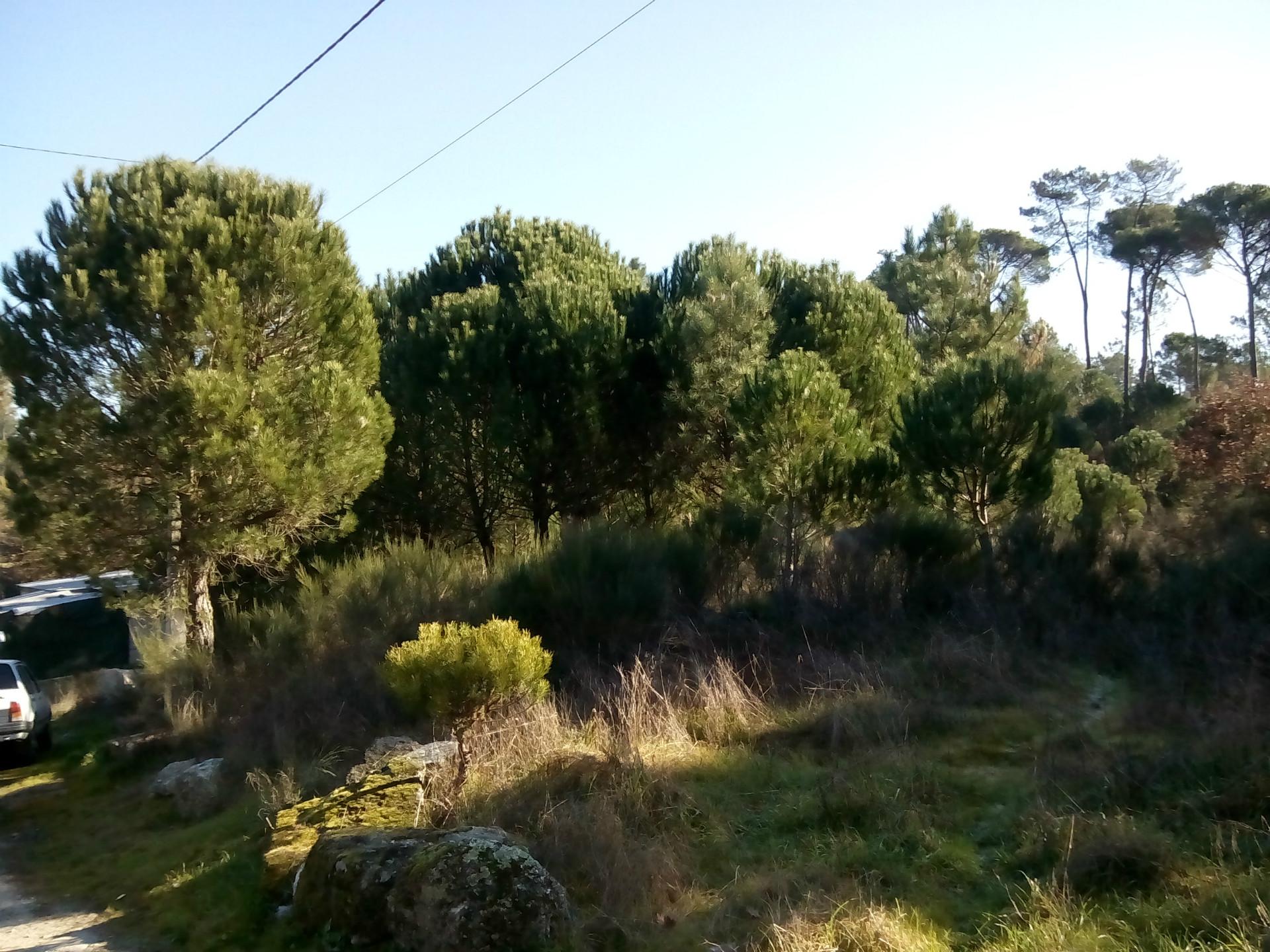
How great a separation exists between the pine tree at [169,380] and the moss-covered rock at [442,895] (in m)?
9.31

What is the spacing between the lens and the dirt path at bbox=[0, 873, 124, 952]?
7.08 meters

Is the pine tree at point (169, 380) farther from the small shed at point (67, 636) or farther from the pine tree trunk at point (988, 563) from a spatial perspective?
the small shed at point (67, 636)

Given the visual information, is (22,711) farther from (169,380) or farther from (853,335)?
(853,335)

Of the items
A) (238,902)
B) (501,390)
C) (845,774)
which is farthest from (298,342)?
(845,774)

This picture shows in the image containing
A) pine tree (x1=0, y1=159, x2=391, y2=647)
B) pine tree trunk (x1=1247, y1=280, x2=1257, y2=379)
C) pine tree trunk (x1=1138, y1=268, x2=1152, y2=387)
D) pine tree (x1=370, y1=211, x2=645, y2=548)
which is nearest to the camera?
pine tree (x1=0, y1=159, x2=391, y2=647)

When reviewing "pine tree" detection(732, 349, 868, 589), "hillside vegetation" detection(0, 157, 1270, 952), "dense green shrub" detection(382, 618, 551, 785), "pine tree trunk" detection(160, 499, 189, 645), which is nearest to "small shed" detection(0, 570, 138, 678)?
"hillside vegetation" detection(0, 157, 1270, 952)

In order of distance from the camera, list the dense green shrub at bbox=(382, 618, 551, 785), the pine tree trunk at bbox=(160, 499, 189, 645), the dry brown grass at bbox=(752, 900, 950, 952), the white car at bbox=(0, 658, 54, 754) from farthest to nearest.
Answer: the pine tree trunk at bbox=(160, 499, 189, 645), the white car at bbox=(0, 658, 54, 754), the dense green shrub at bbox=(382, 618, 551, 785), the dry brown grass at bbox=(752, 900, 950, 952)

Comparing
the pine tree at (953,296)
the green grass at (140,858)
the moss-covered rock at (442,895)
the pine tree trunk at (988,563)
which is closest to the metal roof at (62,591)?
the green grass at (140,858)

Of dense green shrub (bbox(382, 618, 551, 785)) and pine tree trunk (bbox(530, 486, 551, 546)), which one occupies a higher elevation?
pine tree trunk (bbox(530, 486, 551, 546))

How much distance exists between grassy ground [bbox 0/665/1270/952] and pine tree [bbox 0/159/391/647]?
17.8ft

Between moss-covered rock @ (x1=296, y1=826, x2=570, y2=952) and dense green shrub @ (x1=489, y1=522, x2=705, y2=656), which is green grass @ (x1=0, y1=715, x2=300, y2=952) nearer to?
moss-covered rock @ (x1=296, y1=826, x2=570, y2=952)

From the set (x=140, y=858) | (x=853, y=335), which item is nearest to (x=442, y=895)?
(x=140, y=858)

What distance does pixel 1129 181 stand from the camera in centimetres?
4066

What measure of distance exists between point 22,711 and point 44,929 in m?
7.76
